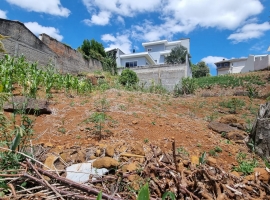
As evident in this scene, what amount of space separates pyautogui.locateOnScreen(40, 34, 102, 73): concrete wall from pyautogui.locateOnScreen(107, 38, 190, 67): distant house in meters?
9.01

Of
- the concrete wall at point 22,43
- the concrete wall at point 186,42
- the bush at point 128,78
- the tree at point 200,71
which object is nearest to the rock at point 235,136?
the concrete wall at point 22,43

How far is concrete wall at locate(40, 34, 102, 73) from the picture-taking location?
37.7 feet

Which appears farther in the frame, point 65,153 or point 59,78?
point 59,78

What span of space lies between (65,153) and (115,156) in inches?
19.5

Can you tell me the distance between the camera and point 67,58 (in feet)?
40.7

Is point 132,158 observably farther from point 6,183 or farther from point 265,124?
point 265,124

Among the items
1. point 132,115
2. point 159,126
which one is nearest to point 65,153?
point 159,126

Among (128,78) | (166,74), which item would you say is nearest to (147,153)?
(128,78)

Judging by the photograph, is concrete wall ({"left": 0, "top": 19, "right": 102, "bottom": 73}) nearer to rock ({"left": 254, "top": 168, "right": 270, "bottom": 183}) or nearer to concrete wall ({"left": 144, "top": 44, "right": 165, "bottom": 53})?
rock ({"left": 254, "top": 168, "right": 270, "bottom": 183})

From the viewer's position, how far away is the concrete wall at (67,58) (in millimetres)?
11492

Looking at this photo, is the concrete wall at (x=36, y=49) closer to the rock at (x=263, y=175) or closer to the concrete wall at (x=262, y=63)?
the rock at (x=263, y=175)

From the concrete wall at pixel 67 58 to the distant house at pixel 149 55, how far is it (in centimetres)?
901

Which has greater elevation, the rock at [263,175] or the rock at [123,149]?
the rock at [123,149]

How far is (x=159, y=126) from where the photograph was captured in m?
3.04
